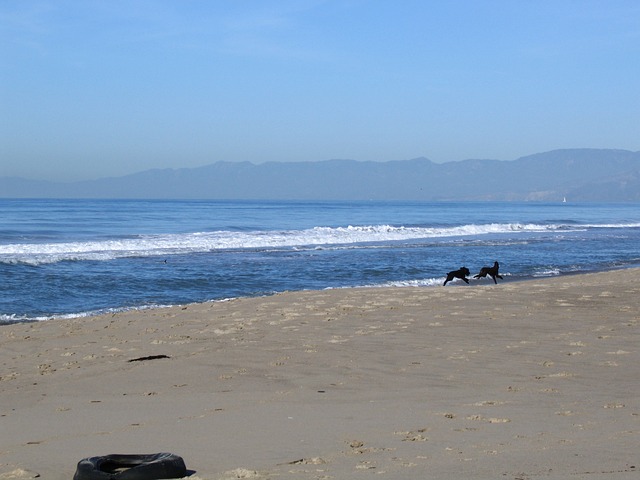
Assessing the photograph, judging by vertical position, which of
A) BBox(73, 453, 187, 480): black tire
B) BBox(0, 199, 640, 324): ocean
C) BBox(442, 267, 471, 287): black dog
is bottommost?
BBox(0, 199, 640, 324): ocean

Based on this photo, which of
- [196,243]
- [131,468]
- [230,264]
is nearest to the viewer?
[131,468]

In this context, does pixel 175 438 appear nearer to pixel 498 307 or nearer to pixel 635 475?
pixel 635 475

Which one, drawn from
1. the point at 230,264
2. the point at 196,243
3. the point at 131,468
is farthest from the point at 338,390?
the point at 196,243

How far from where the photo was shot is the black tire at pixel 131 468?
450 centimetres

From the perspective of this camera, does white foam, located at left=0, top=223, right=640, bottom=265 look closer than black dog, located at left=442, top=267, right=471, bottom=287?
No

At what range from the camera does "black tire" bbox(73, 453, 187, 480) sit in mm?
4504

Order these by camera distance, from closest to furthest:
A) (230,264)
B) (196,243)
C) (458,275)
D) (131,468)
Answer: (131,468), (458,275), (230,264), (196,243)

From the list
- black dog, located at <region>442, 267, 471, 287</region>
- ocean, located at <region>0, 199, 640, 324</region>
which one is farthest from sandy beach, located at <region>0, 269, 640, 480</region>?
black dog, located at <region>442, 267, 471, 287</region>

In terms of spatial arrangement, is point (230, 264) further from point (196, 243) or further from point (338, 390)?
point (338, 390)

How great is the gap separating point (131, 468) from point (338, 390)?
295cm

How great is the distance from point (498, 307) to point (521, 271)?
37.3 feet

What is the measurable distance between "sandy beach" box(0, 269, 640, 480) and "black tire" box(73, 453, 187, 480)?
0.16 meters

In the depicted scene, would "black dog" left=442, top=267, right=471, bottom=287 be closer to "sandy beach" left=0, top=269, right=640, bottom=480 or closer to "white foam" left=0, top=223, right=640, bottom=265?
"sandy beach" left=0, top=269, right=640, bottom=480

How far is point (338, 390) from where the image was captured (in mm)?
7258
